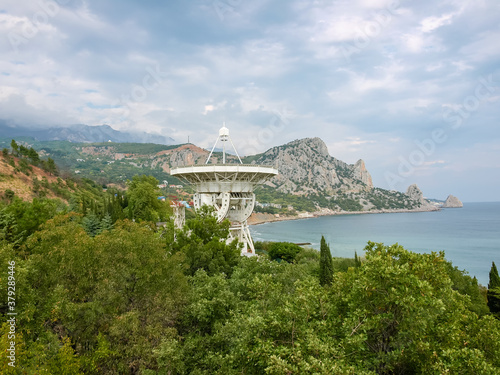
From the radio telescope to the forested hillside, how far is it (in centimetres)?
731

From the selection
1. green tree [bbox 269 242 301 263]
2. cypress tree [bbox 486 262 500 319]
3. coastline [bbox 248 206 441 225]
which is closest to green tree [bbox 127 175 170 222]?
green tree [bbox 269 242 301 263]

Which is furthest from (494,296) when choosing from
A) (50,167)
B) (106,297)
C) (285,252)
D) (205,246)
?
(50,167)

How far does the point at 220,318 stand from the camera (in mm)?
8586

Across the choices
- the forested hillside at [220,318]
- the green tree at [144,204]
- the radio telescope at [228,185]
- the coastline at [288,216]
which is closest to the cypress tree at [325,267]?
the radio telescope at [228,185]

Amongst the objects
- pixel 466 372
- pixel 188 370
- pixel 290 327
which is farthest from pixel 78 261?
pixel 466 372

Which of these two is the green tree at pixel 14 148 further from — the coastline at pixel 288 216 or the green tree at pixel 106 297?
the coastline at pixel 288 216

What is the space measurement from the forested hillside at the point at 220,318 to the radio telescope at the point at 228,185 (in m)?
7.31

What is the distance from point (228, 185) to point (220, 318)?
10291 millimetres

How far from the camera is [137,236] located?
9.80 m

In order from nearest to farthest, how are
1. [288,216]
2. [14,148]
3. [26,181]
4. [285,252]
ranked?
[285,252], [26,181], [14,148], [288,216]

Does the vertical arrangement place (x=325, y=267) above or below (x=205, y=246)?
below

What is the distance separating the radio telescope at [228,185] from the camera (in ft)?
57.3

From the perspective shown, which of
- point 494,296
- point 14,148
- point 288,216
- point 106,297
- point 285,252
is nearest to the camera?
point 106,297

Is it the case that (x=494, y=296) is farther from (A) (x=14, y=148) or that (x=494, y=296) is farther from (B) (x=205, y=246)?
(A) (x=14, y=148)
